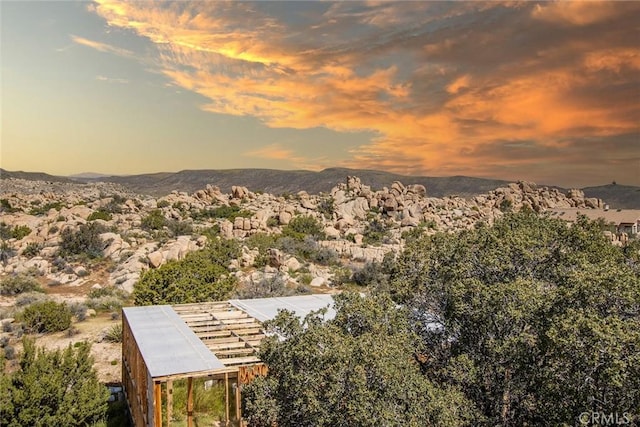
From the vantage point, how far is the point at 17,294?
26.2 meters

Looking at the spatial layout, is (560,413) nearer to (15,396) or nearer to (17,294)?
(15,396)

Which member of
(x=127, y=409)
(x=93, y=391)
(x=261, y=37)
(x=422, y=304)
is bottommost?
(x=127, y=409)

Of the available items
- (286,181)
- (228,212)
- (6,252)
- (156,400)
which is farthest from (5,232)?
(286,181)

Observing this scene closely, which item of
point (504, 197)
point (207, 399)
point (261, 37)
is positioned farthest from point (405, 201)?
point (207, 399)

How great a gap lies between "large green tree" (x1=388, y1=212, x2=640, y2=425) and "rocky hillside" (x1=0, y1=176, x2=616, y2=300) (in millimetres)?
18111

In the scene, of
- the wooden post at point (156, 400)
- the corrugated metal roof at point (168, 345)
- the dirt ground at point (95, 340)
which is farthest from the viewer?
the dirt ground at point (95, 340)

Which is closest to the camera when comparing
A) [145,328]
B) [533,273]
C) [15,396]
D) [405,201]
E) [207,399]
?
[15,396]

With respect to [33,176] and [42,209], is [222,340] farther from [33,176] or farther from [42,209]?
[33,176]

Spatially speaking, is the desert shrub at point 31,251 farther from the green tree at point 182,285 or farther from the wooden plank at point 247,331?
the wooden plank at point 247,331

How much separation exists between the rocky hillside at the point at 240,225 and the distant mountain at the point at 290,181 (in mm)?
42304

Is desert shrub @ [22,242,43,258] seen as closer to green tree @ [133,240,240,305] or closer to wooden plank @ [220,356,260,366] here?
green tree @ [133,240,240,305]

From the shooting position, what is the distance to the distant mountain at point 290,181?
378 ft

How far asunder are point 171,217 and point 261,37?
1123 inches

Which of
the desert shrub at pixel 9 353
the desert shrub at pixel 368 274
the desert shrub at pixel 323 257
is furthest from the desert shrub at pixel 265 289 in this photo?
the desert shrub at pixel 9 353
